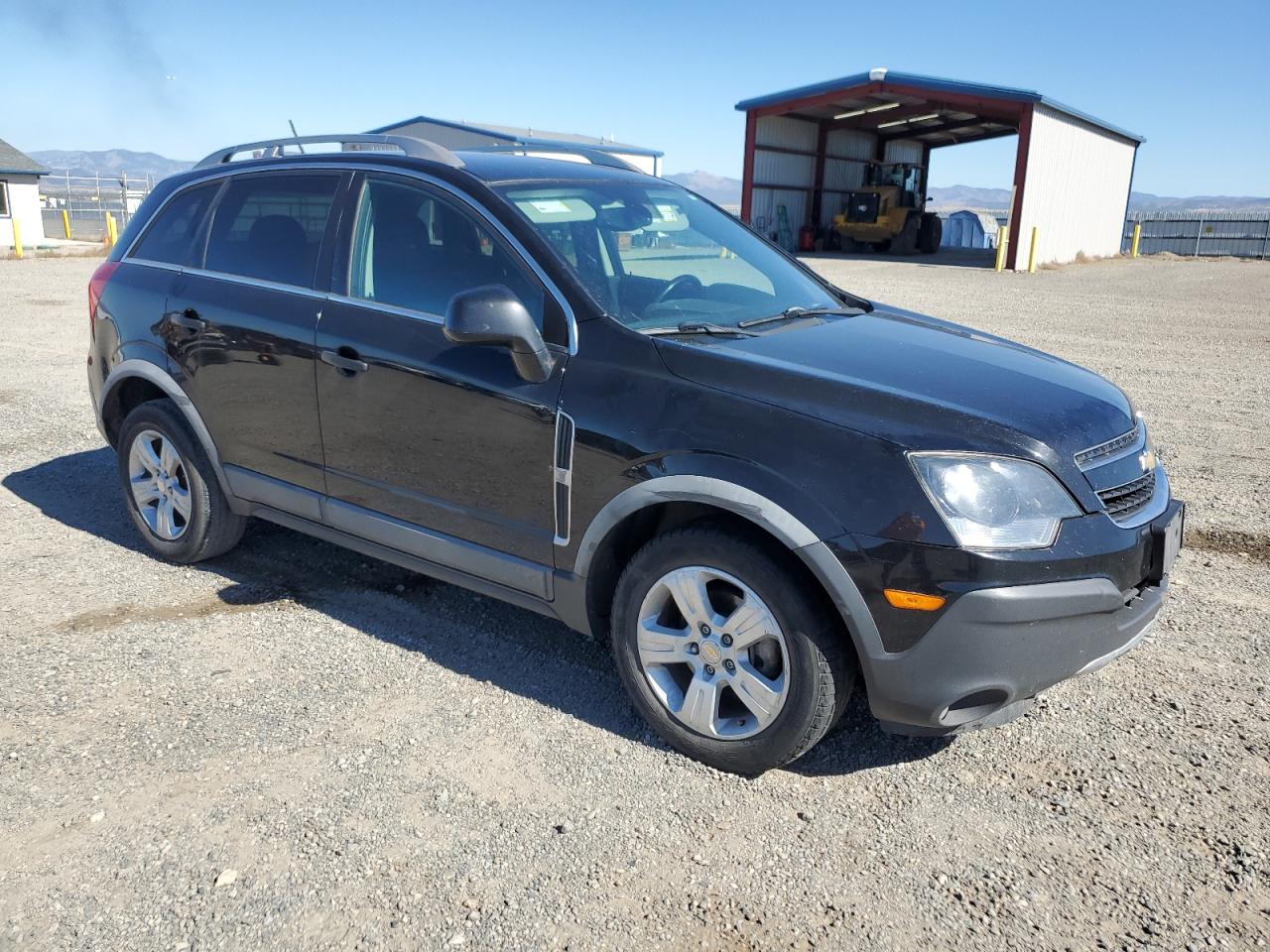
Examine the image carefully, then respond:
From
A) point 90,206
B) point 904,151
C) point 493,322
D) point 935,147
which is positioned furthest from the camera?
point 90,206

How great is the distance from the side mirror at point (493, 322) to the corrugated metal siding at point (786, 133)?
31307mm

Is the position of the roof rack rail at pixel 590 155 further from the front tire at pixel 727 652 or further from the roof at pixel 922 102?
the roof at pixel 922 102

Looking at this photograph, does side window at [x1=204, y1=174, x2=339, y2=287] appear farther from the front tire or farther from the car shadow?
the front tire

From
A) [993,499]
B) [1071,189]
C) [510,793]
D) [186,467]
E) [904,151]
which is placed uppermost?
[904,151]

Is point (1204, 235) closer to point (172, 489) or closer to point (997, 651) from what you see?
point (172, 489)

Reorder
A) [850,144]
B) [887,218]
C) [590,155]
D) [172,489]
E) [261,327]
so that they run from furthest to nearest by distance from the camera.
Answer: [850,144], [887,218], [590,155], [172,489], [261,327]

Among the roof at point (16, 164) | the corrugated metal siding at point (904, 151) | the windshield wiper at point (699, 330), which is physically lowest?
the windshield wiper at point (699, 330)

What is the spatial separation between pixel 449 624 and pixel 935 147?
41.0 m

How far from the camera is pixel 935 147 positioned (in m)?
40.8

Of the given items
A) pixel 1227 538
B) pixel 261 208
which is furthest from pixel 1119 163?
pixel 261 208

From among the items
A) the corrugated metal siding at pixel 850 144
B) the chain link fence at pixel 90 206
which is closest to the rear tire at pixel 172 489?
the corrugated metal siding at pixel 850 144

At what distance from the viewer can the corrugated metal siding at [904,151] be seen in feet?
129

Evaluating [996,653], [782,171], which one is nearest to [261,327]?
[996,653]

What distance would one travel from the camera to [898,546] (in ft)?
8.98
